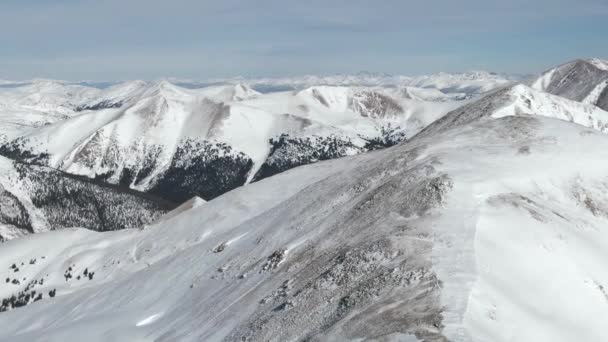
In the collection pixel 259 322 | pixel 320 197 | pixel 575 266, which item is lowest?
pixel 320 197

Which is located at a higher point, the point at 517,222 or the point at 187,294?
the point at 517,222

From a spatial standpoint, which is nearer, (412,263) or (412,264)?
(412,264)

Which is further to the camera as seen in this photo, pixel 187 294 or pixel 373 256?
pixel 187 294

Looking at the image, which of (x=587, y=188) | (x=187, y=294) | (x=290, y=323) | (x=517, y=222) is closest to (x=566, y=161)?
(x=587, y=188)

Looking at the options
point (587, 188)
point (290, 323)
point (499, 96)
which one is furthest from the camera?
point (499, 96)

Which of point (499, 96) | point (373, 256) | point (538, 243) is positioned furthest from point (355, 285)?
point (499, 96)

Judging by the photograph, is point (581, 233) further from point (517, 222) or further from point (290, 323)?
point (290, 323)

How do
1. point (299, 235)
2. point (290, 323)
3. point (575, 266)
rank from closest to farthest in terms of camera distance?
point (290, 323) → point (575, 266) → point (299, 235)
